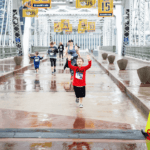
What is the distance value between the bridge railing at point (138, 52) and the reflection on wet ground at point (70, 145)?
2298 cm

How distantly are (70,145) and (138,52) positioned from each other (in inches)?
1112

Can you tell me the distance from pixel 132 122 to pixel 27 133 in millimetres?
2193

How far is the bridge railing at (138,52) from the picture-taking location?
2746 cm

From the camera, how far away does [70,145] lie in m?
4.68

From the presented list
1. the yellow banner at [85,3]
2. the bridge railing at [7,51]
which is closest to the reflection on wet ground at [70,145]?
the yellow banner at [85,3]

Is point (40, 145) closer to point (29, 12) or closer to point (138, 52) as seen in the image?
point (138, 52)

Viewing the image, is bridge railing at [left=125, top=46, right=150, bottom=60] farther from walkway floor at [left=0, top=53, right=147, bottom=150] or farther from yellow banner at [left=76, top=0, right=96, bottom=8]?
walkway floor at [left=0, top=53, right=147, bottom=150]

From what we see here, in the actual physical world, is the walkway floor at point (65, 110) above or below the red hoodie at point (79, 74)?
A: below

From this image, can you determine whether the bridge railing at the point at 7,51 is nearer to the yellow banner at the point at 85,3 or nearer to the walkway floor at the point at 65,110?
the yellow banner at the point at 85,3

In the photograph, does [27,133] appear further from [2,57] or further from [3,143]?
[2,57]

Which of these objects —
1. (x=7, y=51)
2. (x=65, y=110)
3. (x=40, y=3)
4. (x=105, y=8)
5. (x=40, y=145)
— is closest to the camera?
(x=40, y=145)

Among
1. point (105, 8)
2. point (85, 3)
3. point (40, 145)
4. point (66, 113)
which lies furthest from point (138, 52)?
point (40, 145)

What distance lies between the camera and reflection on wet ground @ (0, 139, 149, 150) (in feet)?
14.9

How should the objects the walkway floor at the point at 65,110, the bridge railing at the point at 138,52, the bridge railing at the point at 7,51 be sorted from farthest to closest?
the bridge railing at the point at 7,51
the bridge railing at the point at 138,52
the walkway floor at the point at 65,110
